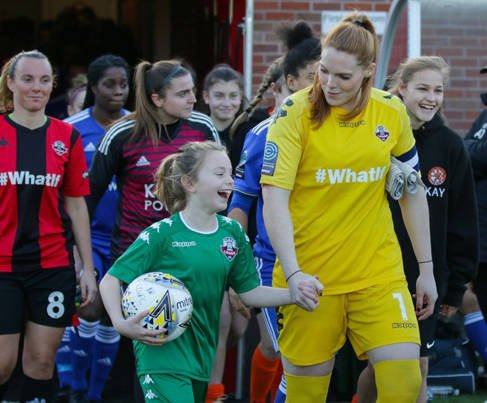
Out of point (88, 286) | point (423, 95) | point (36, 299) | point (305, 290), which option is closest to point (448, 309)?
point (423, 95)

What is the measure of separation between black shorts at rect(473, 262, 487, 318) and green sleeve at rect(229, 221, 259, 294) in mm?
2647

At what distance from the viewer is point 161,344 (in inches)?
155

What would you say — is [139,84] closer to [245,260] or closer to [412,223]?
[245,260]

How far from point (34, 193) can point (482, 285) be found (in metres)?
3.22

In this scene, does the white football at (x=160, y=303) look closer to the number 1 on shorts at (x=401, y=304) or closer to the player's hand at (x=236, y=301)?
the player's hand at (x=236, y=301)

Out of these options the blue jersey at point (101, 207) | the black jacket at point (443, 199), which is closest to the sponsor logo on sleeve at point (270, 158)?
the black jacket at point (443, 199)

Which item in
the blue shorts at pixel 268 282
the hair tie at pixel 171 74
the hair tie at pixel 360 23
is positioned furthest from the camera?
the hair tie at pixel 171 74

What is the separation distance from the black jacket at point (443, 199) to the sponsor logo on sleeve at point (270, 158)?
1111mm

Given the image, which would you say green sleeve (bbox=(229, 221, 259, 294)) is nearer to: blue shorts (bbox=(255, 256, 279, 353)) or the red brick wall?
blue shorts (bbox=(255, 256, 279, 353))

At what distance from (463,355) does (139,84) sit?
312 centimetres

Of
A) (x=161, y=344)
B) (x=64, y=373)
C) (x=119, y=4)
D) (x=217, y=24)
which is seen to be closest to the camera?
(x=161, y=344)

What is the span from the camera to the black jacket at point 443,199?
489 centimetres

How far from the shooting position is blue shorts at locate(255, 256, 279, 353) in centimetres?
505

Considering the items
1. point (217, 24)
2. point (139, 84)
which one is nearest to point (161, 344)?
point (139, 84)
